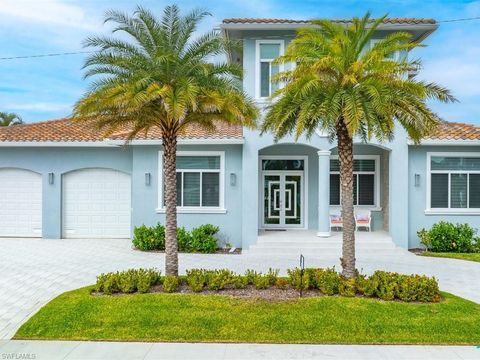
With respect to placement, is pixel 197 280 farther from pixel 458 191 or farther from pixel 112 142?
pixel 458 191

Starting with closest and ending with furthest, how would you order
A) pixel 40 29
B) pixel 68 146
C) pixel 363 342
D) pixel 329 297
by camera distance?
pixel 363 342 < pixel 329 297 < pixel 68 146 < pixel 40 29

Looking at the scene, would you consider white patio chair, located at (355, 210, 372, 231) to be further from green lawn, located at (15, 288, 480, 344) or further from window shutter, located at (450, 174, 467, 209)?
green lawn, located at (15, 288, 480, 344)

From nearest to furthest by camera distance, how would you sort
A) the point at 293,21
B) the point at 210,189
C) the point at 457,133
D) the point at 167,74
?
the point at 167,74 < the point at 293,21 < the point at 457,133 < the point at 210,189

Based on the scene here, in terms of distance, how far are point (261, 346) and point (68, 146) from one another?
47.3 ft

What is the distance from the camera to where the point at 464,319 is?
8.20 meters

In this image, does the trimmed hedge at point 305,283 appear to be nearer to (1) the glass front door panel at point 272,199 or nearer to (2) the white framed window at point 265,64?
(2) the white framed window at point 265,64

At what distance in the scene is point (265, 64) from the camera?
1662 cm

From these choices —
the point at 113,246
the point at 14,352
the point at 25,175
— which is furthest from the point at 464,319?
the point at 25,175

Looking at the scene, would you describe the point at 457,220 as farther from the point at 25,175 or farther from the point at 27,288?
the point at 25,175

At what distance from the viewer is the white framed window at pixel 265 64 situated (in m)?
16.6

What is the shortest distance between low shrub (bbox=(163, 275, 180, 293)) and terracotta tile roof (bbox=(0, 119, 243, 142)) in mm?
7616

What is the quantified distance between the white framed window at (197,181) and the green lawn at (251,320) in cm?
828

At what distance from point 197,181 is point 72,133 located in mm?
6529

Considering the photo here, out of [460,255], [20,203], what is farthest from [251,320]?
[20,203]
